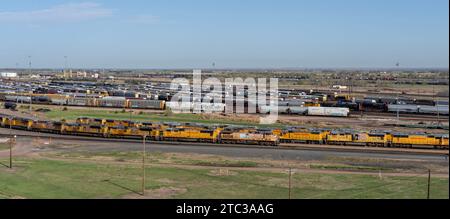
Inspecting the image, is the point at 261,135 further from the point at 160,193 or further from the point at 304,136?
the point at 160,193

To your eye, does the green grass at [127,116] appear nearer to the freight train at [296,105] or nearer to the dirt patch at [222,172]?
the freight train at [296,105]

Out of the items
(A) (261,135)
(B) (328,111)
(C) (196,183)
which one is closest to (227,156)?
(A) (261,135)

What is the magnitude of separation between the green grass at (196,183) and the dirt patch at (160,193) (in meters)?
0.54

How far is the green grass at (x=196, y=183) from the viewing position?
38.1 meters

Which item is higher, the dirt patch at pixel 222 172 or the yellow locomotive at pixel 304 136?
the yellow locomotive at pixel 304 136

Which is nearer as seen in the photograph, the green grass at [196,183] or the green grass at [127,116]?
the green grass at [196,183]

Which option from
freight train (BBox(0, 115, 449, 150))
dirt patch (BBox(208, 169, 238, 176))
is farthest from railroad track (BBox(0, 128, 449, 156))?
dirt patch (BBox(208, 169, 238, 176))

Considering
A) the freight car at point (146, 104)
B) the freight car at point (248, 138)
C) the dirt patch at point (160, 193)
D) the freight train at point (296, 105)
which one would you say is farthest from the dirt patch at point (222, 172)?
the freight car at point (146, 104)

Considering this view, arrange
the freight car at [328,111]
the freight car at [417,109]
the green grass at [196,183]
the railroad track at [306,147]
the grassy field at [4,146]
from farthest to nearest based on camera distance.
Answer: the freight car at [417,109] → the freight car at [328,111] → the railroad track at [306,147] → the grassy field at [4,146] → the green grass at [196,183]

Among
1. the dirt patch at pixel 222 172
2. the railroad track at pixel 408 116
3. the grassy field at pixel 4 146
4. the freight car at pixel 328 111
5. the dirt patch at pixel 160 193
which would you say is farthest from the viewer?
the freight car at pixel 328 111

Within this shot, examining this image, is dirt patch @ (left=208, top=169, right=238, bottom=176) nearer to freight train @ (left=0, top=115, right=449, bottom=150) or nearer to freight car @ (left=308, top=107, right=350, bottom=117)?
freight train @ (left=0, top=115, right=449, bottom=150)

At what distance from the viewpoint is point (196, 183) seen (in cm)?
4219

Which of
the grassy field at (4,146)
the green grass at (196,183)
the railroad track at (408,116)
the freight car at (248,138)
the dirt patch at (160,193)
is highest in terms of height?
the railroad track at (408,116)
